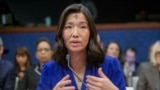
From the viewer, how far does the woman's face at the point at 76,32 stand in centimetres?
162

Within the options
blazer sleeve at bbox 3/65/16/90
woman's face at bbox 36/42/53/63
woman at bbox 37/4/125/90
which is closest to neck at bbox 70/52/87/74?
woman at bbox 37/4/125/90

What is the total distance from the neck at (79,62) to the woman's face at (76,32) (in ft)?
0.17

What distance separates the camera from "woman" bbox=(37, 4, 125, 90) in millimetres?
1642

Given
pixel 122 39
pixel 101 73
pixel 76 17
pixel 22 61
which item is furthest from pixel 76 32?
pixel 122 39

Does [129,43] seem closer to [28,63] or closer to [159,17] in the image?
[159,17]

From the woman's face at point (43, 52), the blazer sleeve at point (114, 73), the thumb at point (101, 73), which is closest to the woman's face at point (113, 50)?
the woman's face at point (43, 52)

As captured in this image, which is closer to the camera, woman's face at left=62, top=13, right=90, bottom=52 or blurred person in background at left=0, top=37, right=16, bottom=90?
woman's face at left=62, top=13, right=90, bottom=52

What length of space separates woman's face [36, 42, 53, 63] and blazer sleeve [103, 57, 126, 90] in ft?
7.72

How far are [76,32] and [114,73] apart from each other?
0.25 metres

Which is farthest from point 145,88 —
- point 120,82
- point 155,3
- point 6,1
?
point 155,3

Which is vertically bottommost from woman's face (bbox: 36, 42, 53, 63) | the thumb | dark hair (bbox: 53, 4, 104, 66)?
woman's face (bbox: 36, 42, 53, 63)

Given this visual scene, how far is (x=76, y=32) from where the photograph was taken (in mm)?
1620

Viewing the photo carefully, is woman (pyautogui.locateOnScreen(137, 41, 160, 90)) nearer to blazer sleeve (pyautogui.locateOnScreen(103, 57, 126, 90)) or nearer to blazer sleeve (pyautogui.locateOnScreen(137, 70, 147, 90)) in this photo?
blazer sleeve (pyautogui.locateOnScreen(137, 70, 147, 90))

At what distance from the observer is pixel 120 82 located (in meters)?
1.69
